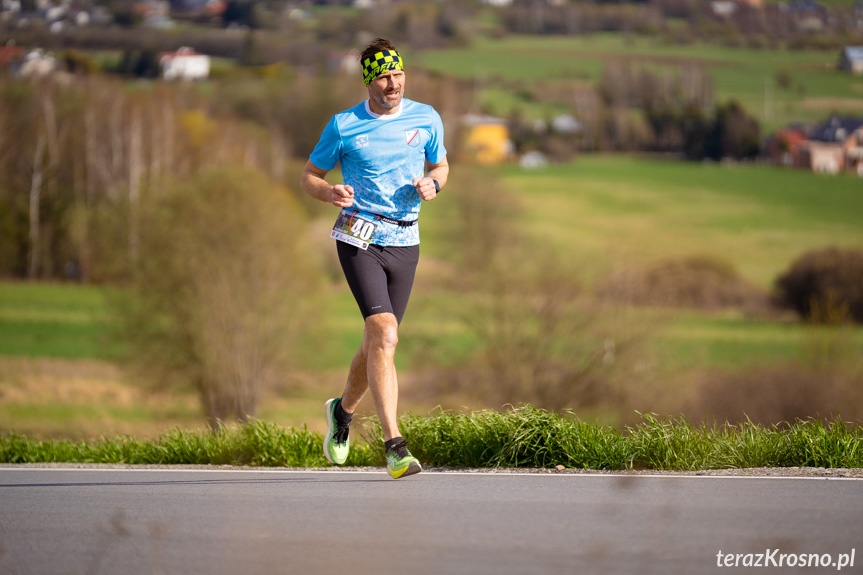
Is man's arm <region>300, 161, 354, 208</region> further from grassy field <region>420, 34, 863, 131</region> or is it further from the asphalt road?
grassy field <region>420, 34, 863, 131</region>

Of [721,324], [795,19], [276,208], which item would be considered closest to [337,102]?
[276,208]

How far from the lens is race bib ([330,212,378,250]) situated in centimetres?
608

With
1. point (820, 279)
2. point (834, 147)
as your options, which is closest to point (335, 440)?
point (820, 279)

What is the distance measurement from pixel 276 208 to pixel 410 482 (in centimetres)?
4303

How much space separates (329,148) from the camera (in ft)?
20.1

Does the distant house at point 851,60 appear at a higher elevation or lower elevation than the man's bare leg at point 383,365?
lower

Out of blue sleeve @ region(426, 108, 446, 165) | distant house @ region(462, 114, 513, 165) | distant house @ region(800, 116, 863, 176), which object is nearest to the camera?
blue sleeve @ region(426, 108, 446, 165)

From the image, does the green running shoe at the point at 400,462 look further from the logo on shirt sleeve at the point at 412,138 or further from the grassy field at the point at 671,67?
the grassy field at the point at 671,67

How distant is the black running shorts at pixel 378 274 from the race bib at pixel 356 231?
0.05 metres

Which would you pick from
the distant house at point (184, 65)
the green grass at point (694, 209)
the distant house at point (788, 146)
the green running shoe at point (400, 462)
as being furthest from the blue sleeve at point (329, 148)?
the distant house at point (788, 146)

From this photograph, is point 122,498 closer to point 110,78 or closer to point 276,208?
point 276,208

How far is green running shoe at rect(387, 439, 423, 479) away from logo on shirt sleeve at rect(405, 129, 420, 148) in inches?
66.3

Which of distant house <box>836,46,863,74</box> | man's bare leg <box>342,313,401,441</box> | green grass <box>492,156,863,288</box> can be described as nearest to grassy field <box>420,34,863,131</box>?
distant house <box>836,46,863,74</box>

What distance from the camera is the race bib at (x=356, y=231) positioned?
6082mm
